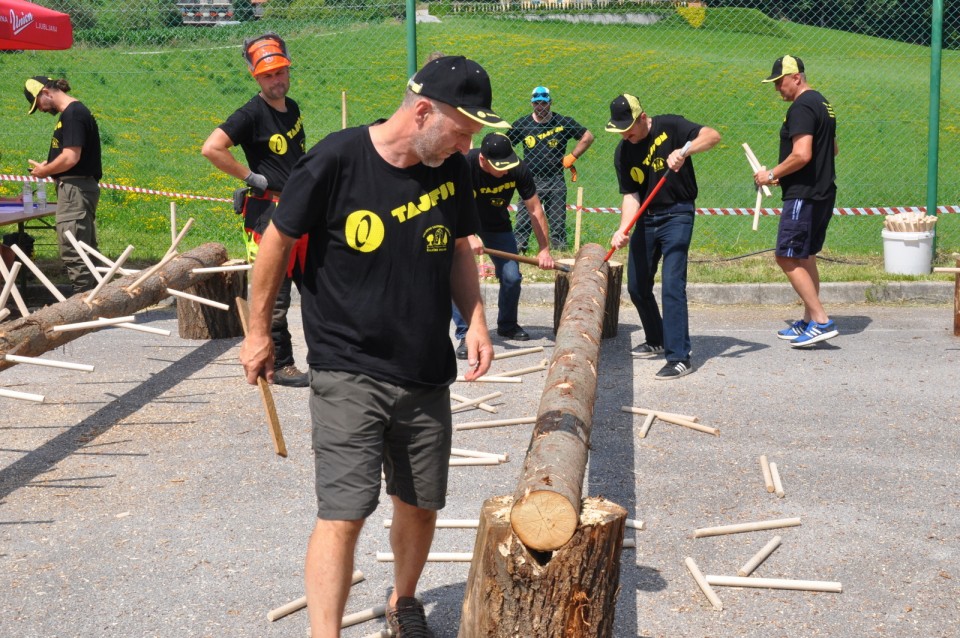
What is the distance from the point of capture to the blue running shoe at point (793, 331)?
8.66 m

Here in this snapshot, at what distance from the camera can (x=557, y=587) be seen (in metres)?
3.36

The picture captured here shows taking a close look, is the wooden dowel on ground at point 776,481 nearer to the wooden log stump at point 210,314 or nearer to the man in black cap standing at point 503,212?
the man in black cap standing at point 503,212

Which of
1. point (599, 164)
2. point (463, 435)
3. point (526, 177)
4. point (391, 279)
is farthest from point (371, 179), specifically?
point (599, 164)

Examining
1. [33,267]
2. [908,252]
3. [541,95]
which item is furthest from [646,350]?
[541,95]

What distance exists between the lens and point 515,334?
8.95 meters

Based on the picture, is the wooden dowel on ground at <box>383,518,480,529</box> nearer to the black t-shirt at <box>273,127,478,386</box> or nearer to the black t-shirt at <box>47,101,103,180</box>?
the black t-shirt at <box>273,127,478,386</box>

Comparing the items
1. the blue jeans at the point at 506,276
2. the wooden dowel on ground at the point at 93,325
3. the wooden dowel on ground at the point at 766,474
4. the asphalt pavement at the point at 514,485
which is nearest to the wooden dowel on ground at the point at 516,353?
the asphalt pavement at the point at 514,485

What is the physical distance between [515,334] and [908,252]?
4.18 meters

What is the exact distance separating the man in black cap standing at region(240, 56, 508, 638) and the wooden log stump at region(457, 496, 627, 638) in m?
0.46

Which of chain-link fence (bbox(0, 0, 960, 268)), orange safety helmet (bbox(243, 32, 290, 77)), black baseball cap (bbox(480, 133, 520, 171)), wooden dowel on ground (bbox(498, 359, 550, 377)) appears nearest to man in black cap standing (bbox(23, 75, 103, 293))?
chain-link fence (bbox(0, 0, 960, 268))

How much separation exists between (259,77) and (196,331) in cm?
247

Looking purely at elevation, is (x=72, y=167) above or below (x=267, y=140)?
below

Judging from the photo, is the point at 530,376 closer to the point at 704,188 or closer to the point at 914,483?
the point at 914,483

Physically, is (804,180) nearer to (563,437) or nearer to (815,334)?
(815,334)
